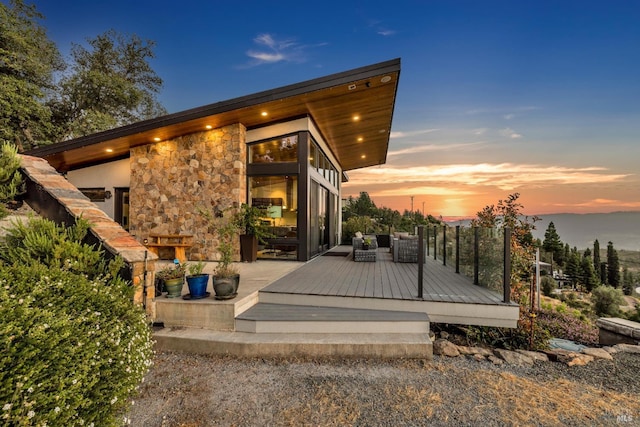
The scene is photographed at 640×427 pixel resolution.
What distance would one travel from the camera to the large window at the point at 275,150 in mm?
7414

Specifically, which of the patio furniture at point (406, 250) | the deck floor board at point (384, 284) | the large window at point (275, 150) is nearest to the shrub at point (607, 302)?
the patio furniture at point (406, 250)

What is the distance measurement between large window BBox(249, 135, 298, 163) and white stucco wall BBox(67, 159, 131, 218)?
3.82 m

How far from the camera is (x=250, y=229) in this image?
7.00 m

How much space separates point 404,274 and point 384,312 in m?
2.05

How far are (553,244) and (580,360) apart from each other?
37112mm

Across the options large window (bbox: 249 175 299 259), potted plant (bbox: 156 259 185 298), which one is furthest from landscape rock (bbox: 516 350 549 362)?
large window (bbox: 249 175 299 259)

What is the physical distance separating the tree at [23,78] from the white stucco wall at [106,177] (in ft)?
15.4

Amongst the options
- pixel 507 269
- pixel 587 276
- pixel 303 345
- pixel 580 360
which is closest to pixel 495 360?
pixel 580 360

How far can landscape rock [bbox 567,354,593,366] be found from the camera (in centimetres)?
325

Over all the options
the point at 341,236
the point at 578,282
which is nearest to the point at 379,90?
the point at 341,236

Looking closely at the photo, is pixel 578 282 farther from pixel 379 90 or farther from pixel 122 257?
pixel 122 257

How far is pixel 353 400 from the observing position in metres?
2.41

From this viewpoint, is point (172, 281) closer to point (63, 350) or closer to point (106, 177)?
point (63, 350)

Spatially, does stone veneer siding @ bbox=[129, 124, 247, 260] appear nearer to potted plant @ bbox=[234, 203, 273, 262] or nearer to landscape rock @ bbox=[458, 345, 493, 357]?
potted plant @ bbox=[234, 203, 273, 262]
